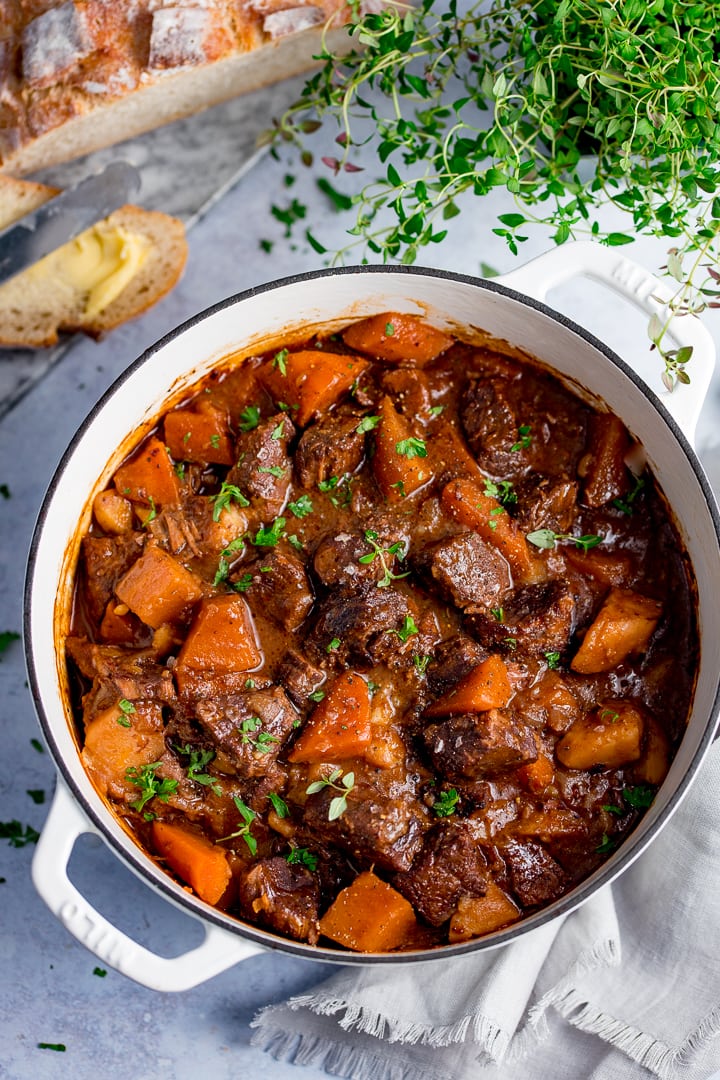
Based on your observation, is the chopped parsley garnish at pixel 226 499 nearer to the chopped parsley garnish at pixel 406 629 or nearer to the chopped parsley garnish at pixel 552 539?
the chopped parsley garnish at pixel 406 629

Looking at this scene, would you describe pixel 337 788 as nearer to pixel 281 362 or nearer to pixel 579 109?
pixel 281 362

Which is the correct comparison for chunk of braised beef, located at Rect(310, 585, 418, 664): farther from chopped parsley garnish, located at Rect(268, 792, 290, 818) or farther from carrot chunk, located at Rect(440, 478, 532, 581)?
chopped parsley garnish, located at Rect(268, 792, 290, 818)

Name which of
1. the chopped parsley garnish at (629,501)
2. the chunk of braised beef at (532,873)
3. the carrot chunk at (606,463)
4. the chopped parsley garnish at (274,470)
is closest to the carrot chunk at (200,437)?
the chopped parsley garnish at (274,470)

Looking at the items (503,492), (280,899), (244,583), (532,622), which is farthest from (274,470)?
(280,899)

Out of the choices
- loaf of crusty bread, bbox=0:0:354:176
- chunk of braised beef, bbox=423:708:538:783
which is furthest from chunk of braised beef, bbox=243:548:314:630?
loaf of crusty bread, bbox=0:0:354:176

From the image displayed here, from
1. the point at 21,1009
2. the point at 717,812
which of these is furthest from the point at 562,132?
the point at 21,1009

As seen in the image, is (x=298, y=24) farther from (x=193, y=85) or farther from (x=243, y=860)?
(x=243, y=860)
